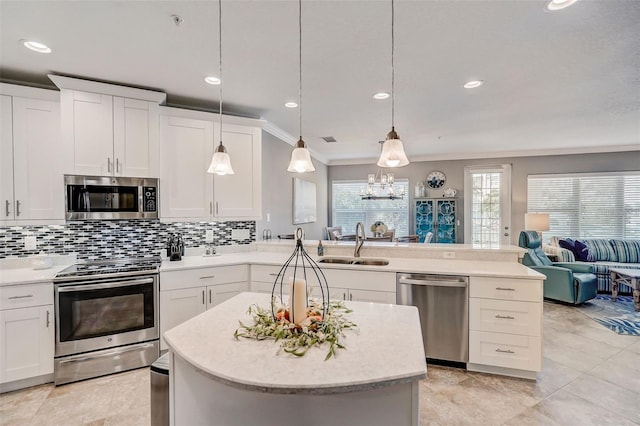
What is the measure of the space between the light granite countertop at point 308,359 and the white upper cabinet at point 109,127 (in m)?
2.15

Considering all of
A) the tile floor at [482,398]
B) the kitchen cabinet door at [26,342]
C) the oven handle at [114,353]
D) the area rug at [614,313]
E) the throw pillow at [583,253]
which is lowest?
the area rug at [614,313]

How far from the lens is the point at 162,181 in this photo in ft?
10.4

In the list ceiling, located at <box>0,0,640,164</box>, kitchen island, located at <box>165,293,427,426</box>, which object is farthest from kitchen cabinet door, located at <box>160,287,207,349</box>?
ceiling, located at <box>0,0,640,164</box>

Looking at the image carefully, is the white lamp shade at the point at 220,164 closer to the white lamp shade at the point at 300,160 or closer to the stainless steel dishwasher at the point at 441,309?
the white lamp shade at the point at 300,160

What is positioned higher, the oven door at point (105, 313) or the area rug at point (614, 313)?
the oven door at point (105, 313)

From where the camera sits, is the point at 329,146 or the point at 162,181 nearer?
the point at 162,181

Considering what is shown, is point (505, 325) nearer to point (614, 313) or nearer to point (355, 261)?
point (355, 261)

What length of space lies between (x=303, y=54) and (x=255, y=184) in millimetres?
1690

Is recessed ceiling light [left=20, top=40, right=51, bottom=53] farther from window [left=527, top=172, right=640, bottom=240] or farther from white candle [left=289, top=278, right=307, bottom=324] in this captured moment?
window [left=527, top=172, right=640, bottom=240]

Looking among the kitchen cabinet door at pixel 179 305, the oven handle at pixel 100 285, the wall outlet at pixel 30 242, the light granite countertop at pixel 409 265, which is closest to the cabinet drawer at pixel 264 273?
the light granite countertop at pixel 409 265

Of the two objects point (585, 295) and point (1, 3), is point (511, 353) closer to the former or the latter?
point (585, 295)

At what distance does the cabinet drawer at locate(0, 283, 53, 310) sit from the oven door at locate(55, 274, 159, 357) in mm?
72

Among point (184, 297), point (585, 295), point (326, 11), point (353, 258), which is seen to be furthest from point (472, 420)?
point (585, 295)

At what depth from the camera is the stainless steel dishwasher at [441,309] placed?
268 cm
